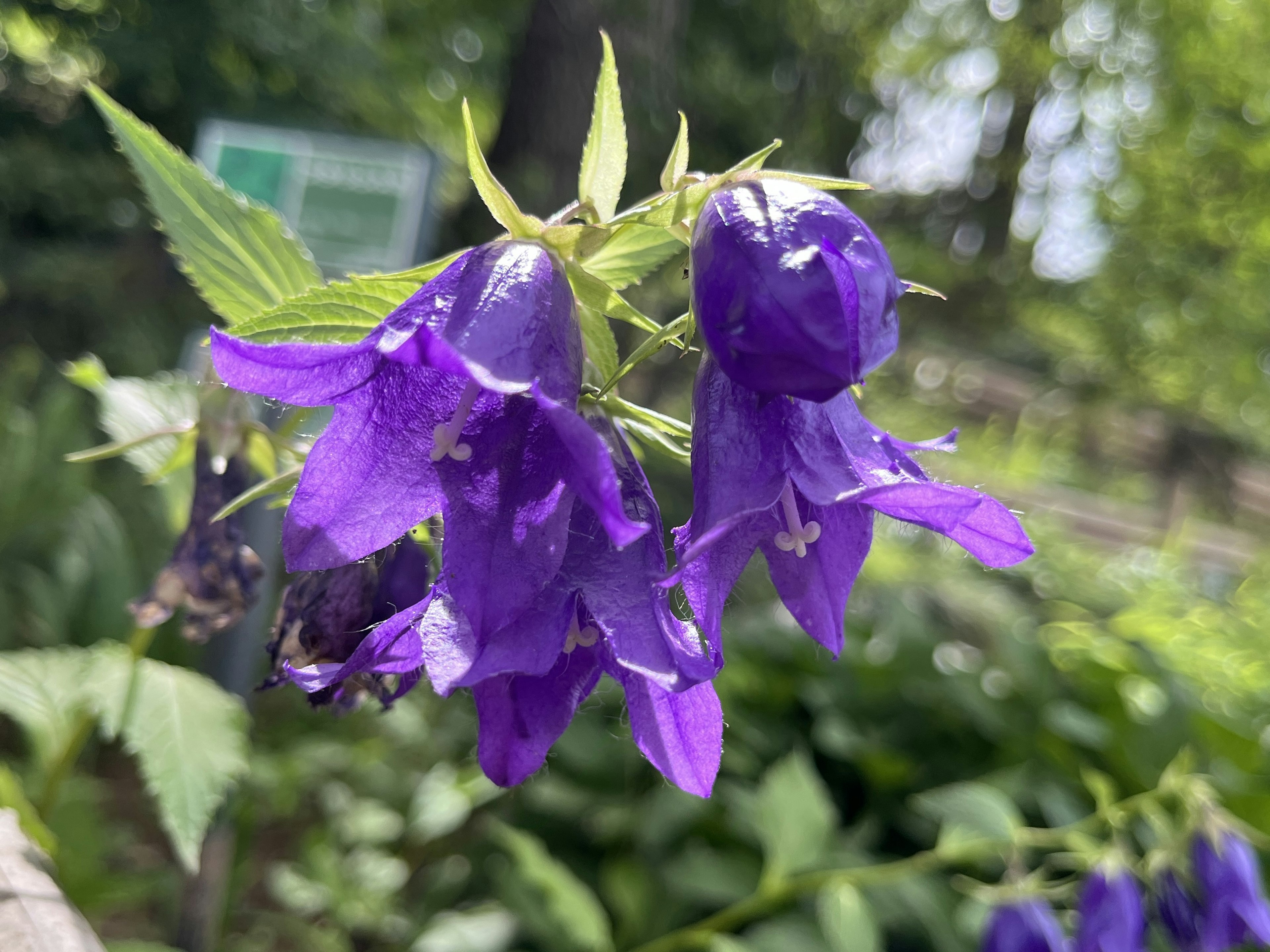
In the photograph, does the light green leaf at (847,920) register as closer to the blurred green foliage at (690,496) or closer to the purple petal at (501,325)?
the blurred green foliage at (690,496)

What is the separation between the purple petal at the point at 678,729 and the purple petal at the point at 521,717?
0.09 feet

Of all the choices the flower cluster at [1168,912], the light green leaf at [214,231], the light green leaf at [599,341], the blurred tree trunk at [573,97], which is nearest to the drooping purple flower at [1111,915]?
the flower cluster at [1168,912]

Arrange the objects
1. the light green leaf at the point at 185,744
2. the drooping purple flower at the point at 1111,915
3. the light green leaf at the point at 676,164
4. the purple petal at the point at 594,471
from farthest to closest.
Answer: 1. the drooping purple flower at the point at 1111,915
2. the light green leaf at the point at 185,744
3. the light green leaf at the point at 676,164
4. the purple petal at the point at 594,471

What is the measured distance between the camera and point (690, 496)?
1.80 m

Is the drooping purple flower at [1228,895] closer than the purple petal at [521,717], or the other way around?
the purple petal at [521,717]

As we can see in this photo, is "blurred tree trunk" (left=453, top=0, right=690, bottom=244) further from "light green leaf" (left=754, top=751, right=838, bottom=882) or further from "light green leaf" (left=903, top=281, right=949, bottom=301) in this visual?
"light green leaf" (left=903, top=281, right=949, bottom=301)

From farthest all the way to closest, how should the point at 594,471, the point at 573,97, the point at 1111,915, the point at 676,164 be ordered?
the point at 573,97, the point at 1111,915, the point at 676,164, the point at 594,471

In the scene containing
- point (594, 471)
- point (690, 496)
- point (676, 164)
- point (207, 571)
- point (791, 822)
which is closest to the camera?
point (594, 471)

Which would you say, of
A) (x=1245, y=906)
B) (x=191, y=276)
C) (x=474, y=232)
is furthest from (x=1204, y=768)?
(x=474, y=232)

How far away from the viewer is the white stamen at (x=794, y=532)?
0.34m

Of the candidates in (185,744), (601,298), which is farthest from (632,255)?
(185,744)

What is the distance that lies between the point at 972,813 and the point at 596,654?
797mm

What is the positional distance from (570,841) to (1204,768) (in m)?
1.03

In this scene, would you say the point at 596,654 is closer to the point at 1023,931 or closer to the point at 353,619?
the point at 353,619
